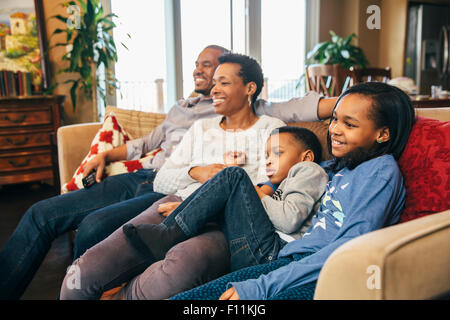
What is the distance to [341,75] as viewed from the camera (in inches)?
123

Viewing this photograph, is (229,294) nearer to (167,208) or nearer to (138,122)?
(167,208)

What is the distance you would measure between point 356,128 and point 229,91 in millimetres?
734

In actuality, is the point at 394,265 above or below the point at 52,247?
above

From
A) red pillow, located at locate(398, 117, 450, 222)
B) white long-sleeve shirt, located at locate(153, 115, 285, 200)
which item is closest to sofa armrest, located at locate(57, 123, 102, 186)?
white long-sleeve shirt, located at locate(153, 115, 285, 200)

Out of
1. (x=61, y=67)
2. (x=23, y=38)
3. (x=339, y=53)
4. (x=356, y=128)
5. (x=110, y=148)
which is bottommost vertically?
(x=110, y=148)

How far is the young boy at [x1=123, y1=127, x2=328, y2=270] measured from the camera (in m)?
1.16

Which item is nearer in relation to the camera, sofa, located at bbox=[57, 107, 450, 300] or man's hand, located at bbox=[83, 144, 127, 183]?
sofa, located at bbox=[57, 107, 450, 300]

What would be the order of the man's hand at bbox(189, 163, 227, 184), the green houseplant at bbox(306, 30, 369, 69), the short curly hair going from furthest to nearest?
the green houseplant at bbox(306, 30, 369, 69) < the short curly hair < the man's hand at bbox(189, 163, 227, 184)

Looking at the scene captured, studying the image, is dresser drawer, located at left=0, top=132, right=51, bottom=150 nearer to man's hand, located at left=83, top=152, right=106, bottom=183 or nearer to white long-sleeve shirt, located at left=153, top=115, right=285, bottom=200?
man's hand, located at left=83, top=152, right=106, bottom=183

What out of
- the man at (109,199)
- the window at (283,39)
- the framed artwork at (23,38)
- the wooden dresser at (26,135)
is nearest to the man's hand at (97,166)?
the man at (109,199)

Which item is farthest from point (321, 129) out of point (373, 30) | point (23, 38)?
point (373, 30)

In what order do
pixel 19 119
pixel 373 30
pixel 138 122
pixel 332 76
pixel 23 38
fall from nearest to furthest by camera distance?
1. pixel 138 122
2. pixel 332 76
3. pixel 19 119
4. pixel 23 38
5. pixel 373 30

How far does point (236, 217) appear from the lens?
1196 millimetres

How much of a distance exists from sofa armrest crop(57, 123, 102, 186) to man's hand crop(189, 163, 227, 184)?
3.15 ft
